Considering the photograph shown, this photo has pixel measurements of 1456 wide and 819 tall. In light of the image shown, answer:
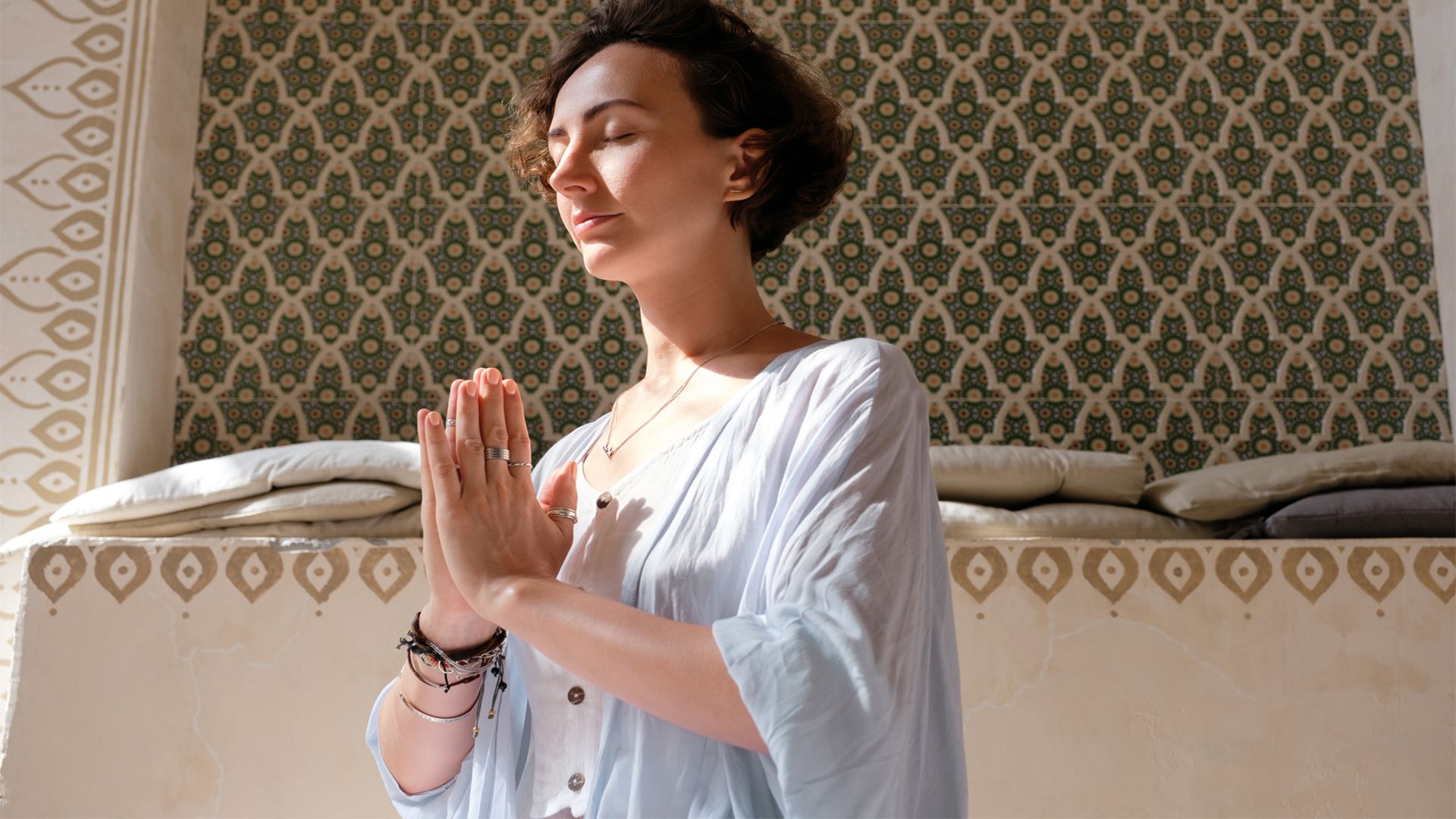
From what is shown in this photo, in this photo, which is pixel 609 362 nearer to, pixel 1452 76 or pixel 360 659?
pixel 360 659

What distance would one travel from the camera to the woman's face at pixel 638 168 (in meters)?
1.39

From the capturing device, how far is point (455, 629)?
1.36 m

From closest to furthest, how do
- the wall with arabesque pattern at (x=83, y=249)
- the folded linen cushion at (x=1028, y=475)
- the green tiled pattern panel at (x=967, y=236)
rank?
the folded linen cushion at (x=1028, y=475)
the wall with arabesque pattern at (x=83, y=249)
the green tiled pattern panel at (x=967, y=236)

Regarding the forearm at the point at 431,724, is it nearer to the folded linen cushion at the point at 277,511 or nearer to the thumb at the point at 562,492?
the thumb at the point at 562,492

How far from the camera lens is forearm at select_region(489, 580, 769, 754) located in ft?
3.53

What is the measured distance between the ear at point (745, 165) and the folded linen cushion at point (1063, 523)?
118 centimetres

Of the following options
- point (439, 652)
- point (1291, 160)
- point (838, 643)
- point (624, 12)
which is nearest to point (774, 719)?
point (838, 643)

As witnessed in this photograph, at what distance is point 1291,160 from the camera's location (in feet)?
11.4

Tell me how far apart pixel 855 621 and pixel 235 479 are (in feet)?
6.26

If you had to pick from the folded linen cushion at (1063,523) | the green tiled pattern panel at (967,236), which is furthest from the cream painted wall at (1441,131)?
the folded linen cushion at (1063,523)

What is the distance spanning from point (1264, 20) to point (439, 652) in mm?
3098

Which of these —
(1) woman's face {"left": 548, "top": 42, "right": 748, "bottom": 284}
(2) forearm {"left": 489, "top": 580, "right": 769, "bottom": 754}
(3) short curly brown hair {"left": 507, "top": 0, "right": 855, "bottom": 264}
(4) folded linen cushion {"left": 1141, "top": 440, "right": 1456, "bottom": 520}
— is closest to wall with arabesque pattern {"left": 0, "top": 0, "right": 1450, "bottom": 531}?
(4) folded linen cushion {"left": 1141, "top": 440, "right": 1456, "bottom": 520}

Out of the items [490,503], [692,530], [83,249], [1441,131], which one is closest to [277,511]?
[83,249]

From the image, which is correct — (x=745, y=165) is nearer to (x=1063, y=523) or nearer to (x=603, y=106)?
(x=603, y=106)
